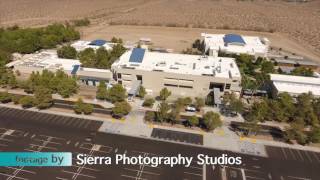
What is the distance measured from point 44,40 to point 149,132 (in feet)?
290

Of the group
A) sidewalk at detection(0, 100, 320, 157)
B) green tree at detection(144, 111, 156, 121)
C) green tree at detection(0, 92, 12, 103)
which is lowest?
sidewalk at detection(0, 100, 320, 157)

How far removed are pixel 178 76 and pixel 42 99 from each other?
45843 mm

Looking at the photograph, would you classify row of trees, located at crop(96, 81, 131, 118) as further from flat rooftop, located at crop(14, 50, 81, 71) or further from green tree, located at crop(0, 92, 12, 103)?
green tree, located at crop(0, 92, 12, 103)

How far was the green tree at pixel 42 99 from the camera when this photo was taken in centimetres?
7962

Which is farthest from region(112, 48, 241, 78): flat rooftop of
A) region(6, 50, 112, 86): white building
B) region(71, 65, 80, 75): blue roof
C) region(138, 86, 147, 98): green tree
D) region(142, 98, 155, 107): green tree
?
region(71, 65, 80, 75): blue roof

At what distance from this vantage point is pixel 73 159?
6200 cm

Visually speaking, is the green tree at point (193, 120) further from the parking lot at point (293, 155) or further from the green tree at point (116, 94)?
the green tree at point (116, 94)

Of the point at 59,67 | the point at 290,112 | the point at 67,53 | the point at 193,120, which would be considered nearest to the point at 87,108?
the point at 193,120

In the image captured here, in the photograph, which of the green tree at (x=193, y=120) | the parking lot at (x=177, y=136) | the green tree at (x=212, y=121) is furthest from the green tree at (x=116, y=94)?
the green tree at (x=212, y=121)

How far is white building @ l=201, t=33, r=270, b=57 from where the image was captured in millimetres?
115956

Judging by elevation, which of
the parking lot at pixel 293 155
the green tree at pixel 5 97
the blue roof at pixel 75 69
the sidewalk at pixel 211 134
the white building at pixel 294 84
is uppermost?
the blue roof at pixel 75 69

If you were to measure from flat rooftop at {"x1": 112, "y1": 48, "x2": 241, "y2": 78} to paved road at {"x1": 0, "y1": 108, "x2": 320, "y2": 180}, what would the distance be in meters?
28.8

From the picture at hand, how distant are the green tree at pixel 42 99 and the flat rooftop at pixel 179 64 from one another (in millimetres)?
25235

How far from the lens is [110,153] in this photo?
63969 mm
